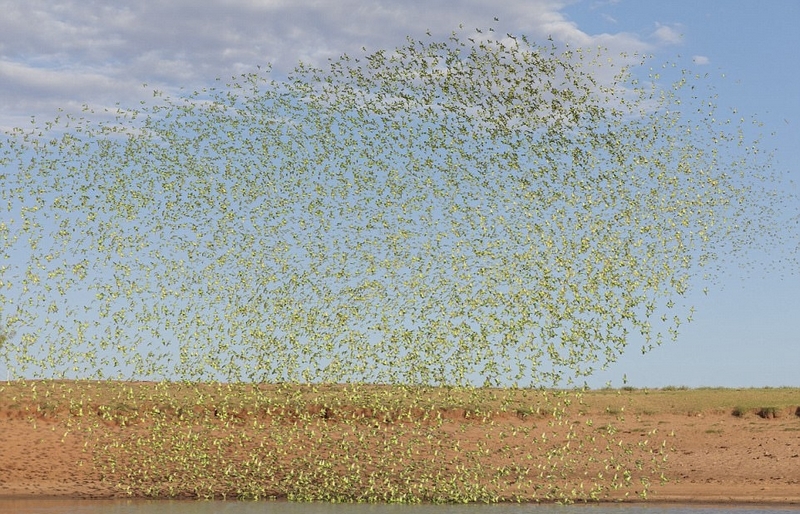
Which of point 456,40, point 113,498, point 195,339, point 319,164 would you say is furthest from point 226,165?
point 113,498

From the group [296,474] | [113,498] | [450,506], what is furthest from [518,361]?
[113,498]

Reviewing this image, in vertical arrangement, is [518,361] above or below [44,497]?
above

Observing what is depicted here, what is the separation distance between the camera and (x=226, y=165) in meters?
25.0

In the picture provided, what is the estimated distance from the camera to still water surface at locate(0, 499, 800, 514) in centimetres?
2178

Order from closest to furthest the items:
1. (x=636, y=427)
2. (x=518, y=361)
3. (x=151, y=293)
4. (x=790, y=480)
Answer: (x=518, y=361), (x=151, y=293), (x=790, y=480), (x=636, y=427)

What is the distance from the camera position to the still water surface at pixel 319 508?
71.5ft

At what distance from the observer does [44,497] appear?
2495 cm

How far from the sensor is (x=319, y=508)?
22.2m

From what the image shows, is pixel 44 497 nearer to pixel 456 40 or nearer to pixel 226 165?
pixel 226 165

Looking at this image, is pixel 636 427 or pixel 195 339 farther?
pixel 636 427

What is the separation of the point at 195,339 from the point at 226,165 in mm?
4434

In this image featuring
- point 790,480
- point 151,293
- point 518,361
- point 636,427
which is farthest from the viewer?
point 636,427

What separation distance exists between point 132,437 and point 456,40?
12.9m

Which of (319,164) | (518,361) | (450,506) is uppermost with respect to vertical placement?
(319,164)
